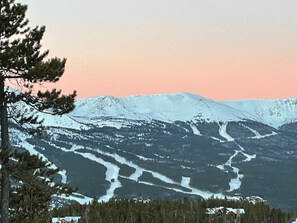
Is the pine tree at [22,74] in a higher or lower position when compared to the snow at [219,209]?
higher

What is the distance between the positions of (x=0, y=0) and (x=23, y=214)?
10642 millimetres

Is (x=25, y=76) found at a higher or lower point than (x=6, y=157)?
higher

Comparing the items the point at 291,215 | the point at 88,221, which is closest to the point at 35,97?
the point at 88,221

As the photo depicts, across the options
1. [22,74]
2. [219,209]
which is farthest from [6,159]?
[219,209]

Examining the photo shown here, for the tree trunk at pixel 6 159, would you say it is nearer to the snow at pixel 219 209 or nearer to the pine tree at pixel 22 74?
the pine tree at pixel 22 74

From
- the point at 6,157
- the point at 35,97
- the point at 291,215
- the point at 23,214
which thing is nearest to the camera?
the point at 6,157

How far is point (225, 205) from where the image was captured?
93.1 feet

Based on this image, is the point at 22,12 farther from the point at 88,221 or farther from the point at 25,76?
the point at 88,221

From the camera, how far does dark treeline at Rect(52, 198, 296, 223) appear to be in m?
24.1

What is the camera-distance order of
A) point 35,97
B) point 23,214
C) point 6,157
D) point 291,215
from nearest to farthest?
point 6,157
point 35,97
point 23,214
point 291,215

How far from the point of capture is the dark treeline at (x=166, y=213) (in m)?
24.1

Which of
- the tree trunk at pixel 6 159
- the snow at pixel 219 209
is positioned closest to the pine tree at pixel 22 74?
the tree trunk at pixel 6 159

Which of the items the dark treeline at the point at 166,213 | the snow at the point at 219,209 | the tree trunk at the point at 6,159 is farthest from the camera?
the snow at the point at 219,209

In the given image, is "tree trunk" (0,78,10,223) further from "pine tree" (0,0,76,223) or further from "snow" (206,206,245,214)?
"snow" (206,206,245,214)
